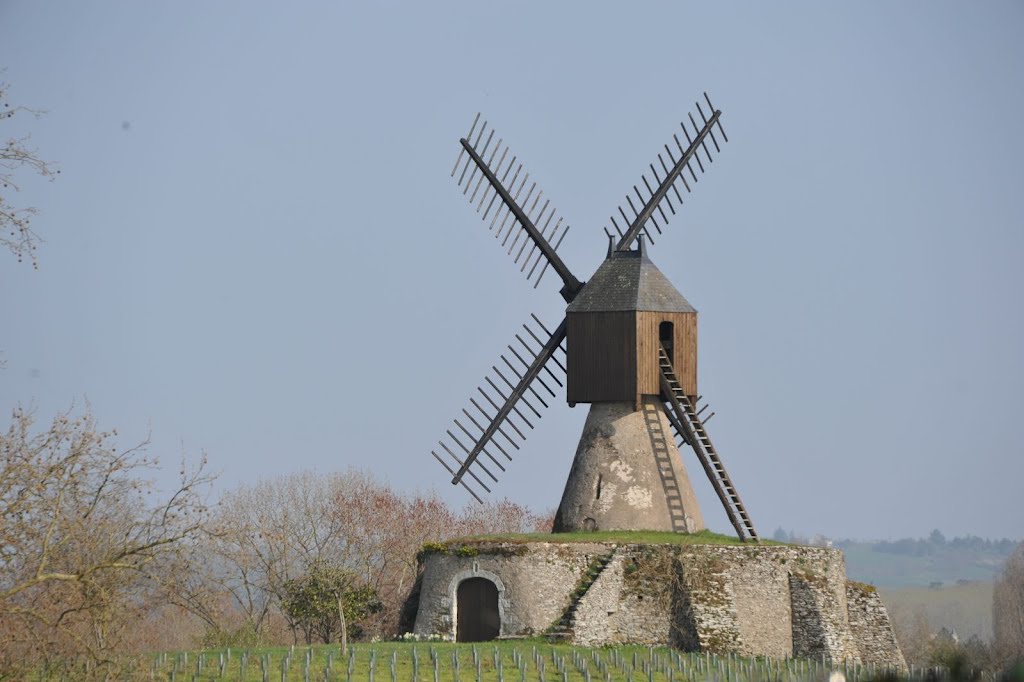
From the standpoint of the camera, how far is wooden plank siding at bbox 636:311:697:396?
3284 cm

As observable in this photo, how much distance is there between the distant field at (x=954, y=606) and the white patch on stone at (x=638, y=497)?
54634mm

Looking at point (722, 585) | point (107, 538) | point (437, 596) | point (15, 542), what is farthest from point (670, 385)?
point (15, 542)

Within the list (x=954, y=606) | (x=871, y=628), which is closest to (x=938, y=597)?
(x=954, y=606)

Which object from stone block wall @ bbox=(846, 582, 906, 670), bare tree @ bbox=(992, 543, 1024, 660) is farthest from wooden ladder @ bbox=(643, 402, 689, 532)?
bare tree @ bbox=(992, 543, 1024, 660)

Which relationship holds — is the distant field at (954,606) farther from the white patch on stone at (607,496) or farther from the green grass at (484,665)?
the green grass at (484,665)

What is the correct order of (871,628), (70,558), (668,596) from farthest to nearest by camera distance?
(871,628) → (668,596) → (70,558)

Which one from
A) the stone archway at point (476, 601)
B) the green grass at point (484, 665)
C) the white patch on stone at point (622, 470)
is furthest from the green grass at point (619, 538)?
the green grass at point (484, 665)

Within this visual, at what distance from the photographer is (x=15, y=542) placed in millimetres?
16688

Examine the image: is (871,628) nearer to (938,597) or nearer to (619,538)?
(619,538)

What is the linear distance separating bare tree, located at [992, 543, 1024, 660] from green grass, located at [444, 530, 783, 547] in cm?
2517

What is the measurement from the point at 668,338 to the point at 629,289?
1412 millimetres

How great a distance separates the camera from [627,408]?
108 feet

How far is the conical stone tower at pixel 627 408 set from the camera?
3262 cm

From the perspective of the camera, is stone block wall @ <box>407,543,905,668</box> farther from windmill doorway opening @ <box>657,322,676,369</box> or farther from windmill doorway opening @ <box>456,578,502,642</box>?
windmill doorway opening @ <box>657,322,676,369</box>
